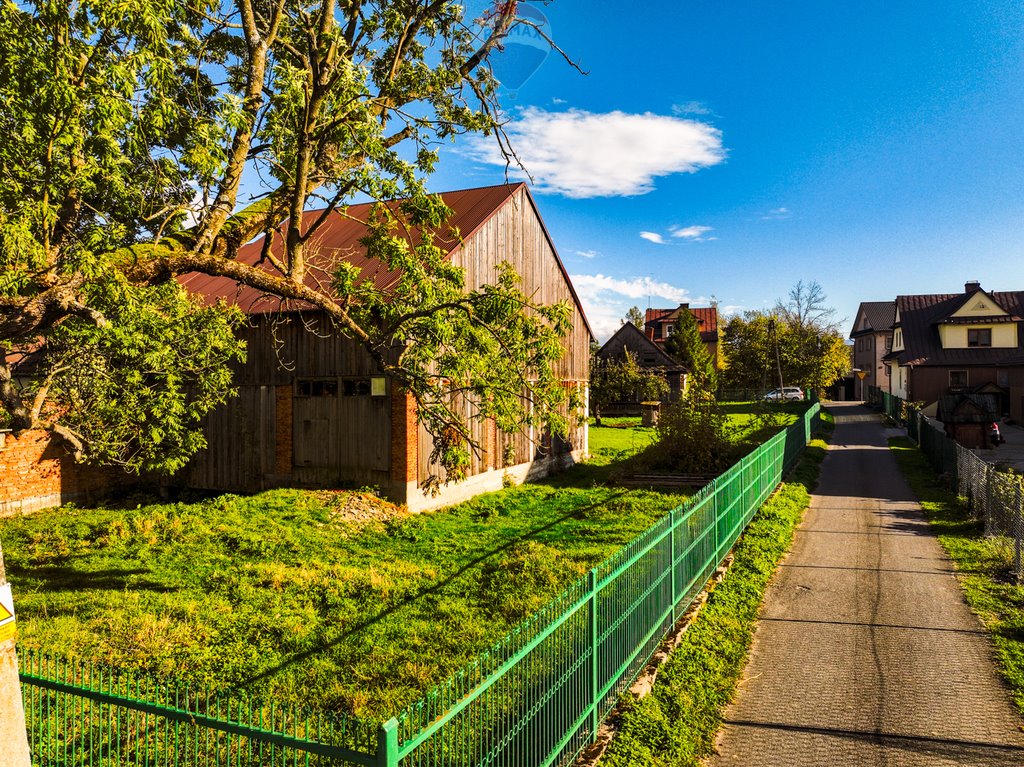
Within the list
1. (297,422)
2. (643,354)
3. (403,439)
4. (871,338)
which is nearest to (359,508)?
(403,439)

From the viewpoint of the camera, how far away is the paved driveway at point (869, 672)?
6.07m

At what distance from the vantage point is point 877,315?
70.2m

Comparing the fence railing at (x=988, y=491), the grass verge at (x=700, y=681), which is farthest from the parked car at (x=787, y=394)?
the grass verge at (x=700, y=681)

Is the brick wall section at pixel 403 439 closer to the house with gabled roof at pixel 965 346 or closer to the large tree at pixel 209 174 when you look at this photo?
the large tree at pixel 209 174

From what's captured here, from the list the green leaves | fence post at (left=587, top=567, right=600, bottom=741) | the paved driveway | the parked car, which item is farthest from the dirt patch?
the parked car

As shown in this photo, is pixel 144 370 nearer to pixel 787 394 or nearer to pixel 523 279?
pixel 523 279

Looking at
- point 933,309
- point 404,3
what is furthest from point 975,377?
point 404,3

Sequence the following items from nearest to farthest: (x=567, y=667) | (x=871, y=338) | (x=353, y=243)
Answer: (x=567, y=667), (x=353, y=243), (x=871, y=338)

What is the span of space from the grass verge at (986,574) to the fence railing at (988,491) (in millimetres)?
248

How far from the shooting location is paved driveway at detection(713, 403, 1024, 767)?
607 cm

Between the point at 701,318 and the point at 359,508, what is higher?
the point at 701,318

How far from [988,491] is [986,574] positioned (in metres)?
3.20

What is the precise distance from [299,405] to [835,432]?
30983 mm

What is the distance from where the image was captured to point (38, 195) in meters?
6.81
